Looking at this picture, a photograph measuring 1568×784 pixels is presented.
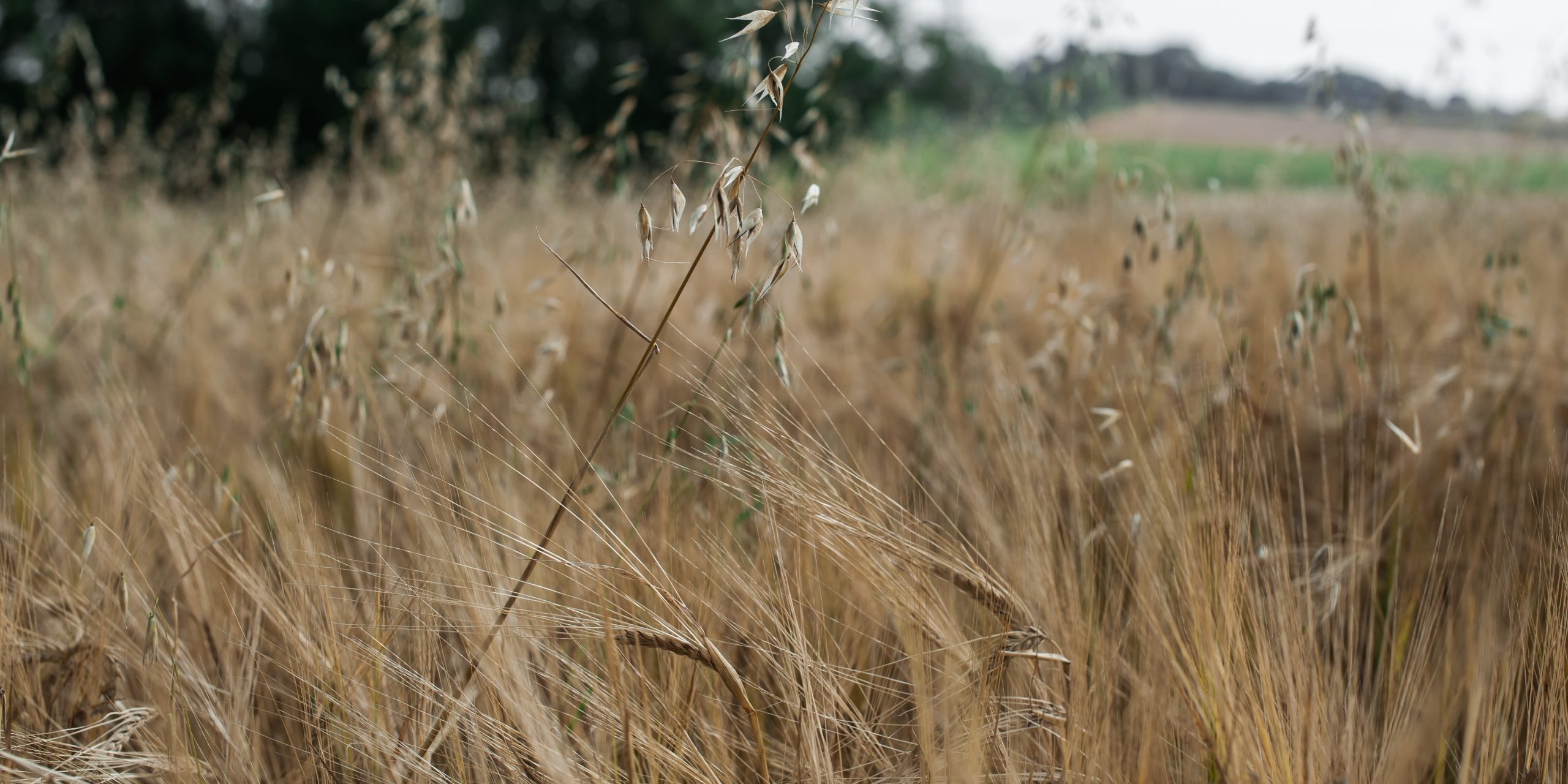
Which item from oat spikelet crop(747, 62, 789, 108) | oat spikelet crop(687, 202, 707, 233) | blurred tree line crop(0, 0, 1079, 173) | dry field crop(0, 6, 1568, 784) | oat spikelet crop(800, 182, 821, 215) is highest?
blurred tree line crop(0, 0, 1079, 173)

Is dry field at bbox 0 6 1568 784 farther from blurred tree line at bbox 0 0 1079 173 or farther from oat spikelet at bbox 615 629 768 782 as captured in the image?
blurred tree line at bbox 0 0 1079 173

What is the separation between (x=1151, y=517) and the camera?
1088 millimetres

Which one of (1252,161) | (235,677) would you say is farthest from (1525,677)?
(1252,161)

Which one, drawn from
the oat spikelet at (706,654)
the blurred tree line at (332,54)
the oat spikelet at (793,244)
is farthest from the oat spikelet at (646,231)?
the blurred tree line at (332,54)

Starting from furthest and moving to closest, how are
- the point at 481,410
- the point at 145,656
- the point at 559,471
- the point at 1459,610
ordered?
the point at 481,410, the point at 559,471, the point at 1459,610, the point at 145,656

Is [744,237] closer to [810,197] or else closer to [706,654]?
[810,197]

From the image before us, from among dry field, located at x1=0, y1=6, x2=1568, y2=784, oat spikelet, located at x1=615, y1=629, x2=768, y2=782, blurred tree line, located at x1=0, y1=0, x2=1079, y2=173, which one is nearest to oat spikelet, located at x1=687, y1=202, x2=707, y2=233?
dry field, located at x1=0, y1=6, x2=1568, y2=784

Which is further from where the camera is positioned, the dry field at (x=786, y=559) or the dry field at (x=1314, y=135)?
the dry field at (x=1314, y=135)

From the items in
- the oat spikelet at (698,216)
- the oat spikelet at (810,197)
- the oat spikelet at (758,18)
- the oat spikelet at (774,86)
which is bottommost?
the oat spikelet at (698,216)

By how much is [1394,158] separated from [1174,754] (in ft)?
6.72

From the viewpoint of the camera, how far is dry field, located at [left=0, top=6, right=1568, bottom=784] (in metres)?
0.85

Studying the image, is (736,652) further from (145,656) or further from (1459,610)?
(1459,610)

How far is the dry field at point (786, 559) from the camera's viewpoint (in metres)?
0.85

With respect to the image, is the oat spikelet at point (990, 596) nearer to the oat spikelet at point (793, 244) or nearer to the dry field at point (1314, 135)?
the oat spikelet at point (793, 244)
